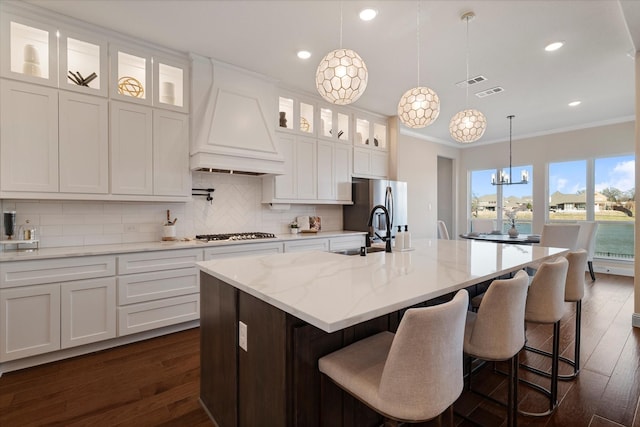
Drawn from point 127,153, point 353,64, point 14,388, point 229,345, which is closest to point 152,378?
point 14,388

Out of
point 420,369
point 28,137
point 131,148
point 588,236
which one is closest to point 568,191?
point 588,236

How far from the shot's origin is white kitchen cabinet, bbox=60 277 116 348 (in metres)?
2.47

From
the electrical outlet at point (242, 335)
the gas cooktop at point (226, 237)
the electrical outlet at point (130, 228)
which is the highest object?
the electrical outlet at point (130, 228)

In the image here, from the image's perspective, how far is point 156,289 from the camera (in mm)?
2875

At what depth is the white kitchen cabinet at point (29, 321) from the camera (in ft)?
7.40

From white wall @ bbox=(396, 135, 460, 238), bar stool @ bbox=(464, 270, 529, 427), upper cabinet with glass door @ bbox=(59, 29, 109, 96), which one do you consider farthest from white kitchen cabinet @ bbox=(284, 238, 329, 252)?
white wall @ bbox=(396, 135, 460, 238)

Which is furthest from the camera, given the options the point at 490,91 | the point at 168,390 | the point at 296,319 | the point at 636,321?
the point at 490,91

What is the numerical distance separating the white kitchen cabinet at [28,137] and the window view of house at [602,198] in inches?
318

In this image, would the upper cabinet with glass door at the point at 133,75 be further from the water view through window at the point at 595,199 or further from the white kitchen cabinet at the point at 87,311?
the water view through window at the point at 595,199

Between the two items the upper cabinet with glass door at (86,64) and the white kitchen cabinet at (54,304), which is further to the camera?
the upper cabinet with glass door at (86,64)

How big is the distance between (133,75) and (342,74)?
2.55 meters

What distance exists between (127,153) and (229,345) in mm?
2373

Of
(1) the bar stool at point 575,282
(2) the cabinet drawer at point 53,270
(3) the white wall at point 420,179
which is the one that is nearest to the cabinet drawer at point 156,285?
→ (2) the cabinet drawer at point 53,270

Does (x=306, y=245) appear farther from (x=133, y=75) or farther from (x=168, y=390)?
(x=133, y=75)
